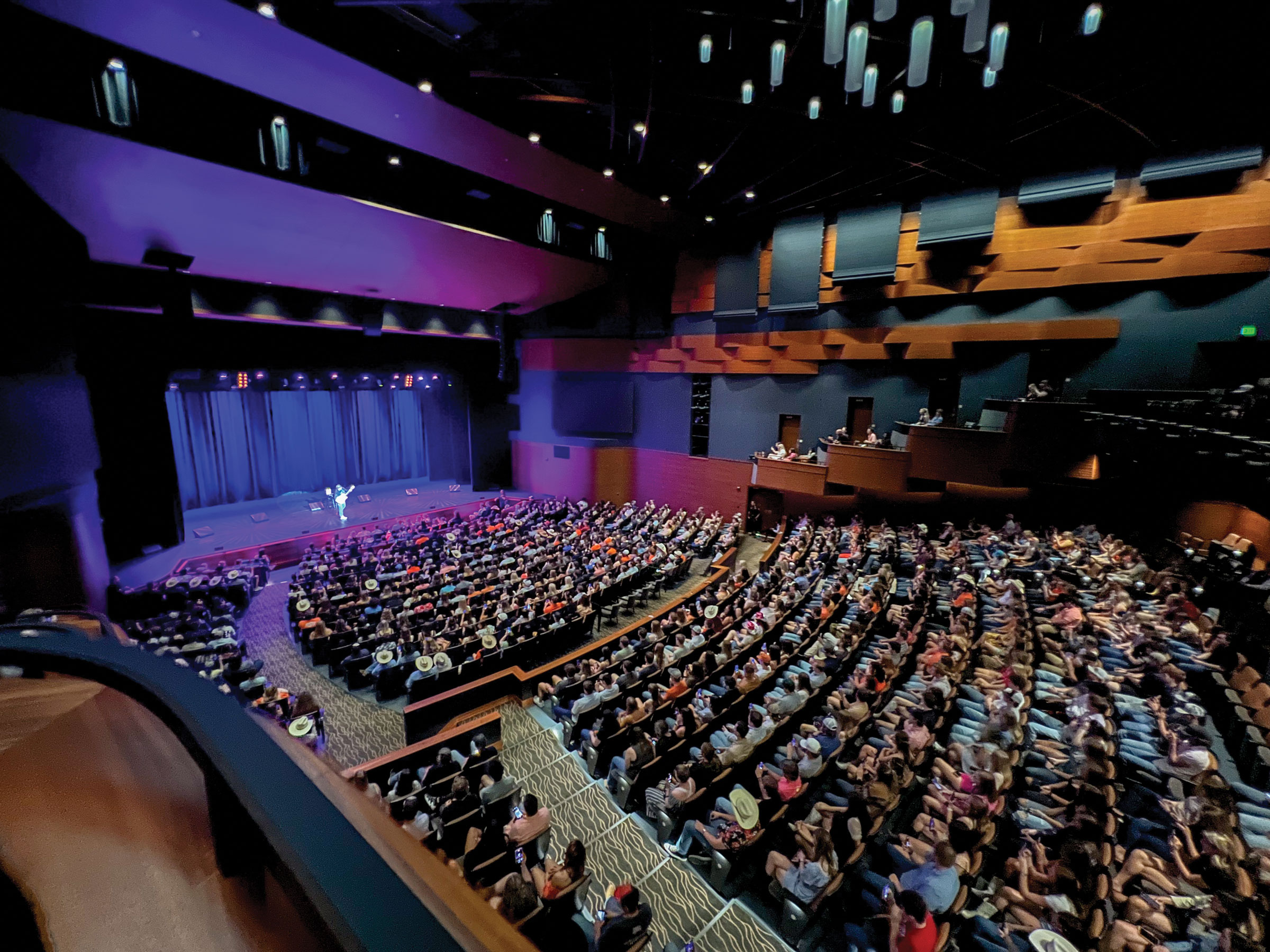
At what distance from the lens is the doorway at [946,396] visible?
11164mm

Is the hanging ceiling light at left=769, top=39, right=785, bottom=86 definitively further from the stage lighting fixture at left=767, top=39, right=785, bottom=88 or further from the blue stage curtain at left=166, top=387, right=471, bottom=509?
the blue stage curtain at left=166, top=387, right=471, bottom=509

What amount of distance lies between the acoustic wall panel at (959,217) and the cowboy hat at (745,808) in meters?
11.3

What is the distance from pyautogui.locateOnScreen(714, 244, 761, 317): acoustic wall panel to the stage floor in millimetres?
10183

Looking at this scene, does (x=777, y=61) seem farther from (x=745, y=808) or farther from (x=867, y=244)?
(x=867, y=244)

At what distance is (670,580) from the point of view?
1046cm

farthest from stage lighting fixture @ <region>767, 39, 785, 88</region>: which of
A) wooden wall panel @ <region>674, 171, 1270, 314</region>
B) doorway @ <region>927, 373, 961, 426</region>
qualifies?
doorway @ <region>927, 373, 961, 426</region>

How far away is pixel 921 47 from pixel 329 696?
9.56 m

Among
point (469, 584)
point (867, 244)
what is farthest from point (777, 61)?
point (469, 584)

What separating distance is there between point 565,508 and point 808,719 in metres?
10.6

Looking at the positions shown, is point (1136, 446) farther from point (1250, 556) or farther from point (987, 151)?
point (987, 151)

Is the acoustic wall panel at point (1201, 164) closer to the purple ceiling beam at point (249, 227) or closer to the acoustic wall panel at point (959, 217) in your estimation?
the acoustic wall panel at point (959, 217)

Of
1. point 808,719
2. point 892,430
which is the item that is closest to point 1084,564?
point 892,430

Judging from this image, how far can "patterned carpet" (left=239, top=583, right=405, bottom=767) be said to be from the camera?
5973 millimetres

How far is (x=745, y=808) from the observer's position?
392cm
